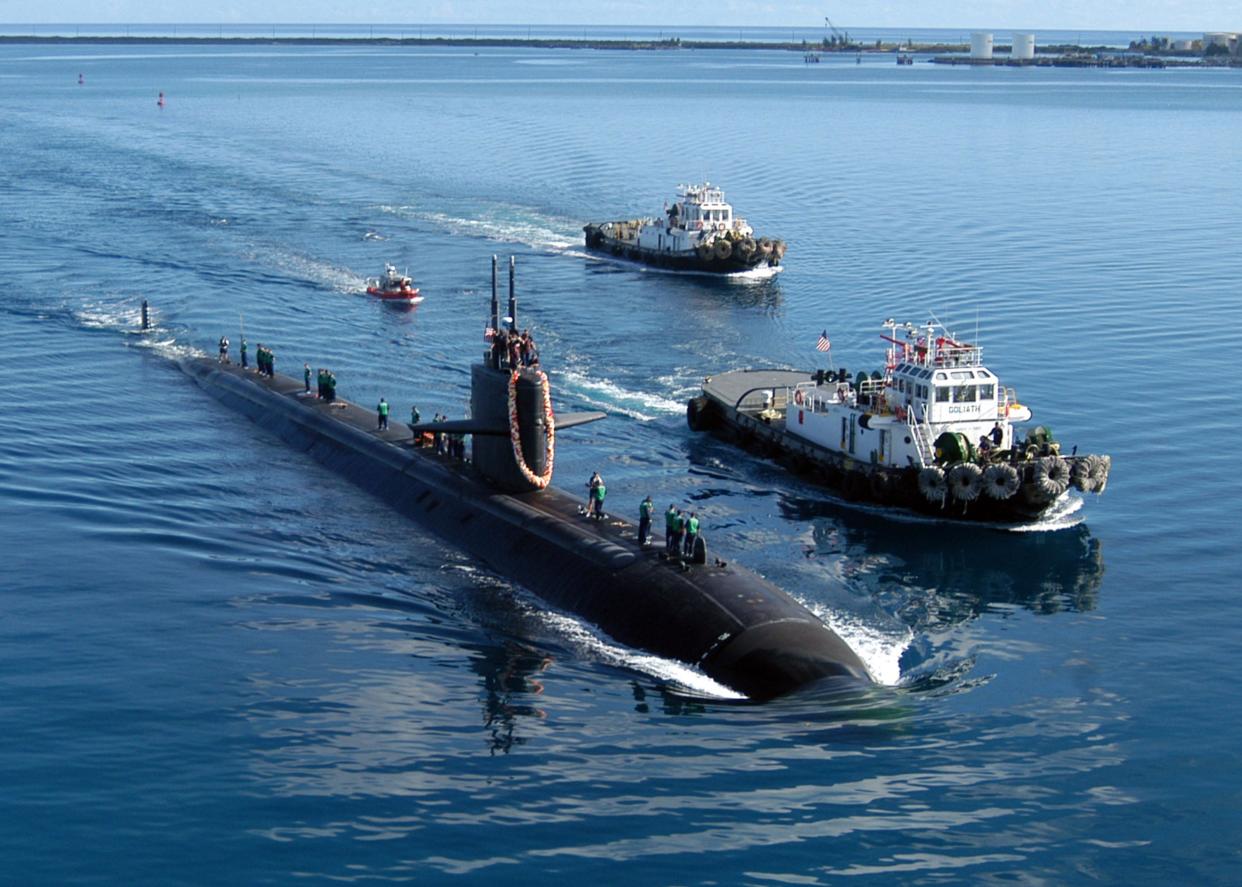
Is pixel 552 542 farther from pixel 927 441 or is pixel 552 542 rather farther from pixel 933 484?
pixel 927 441

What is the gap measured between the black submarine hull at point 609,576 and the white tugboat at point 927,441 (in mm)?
11017

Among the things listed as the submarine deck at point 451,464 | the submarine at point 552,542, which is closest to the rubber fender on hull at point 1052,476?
the submarine deck at point 451,464

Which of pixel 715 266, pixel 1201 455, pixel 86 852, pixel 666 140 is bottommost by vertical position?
pixel 86 852

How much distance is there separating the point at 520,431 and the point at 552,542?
3462 millimetres

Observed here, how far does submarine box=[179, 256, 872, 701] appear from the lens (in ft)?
91.1

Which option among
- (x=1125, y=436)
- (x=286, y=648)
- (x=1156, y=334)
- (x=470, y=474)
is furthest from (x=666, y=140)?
(x=286, y=648)

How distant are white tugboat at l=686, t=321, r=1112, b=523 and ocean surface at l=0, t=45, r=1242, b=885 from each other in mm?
1063

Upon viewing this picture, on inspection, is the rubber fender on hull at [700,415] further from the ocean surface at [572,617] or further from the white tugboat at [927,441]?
the white tugboat at [927,441]

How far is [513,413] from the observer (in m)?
35.0

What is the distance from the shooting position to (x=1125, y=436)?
47.3 m

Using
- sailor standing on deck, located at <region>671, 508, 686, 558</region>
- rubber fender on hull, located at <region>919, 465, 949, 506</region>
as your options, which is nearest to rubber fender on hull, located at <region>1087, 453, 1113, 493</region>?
rubber fender on hull, located at <region>919, 465, 949, 506</region>

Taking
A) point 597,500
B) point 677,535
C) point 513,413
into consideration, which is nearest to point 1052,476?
point 597,500

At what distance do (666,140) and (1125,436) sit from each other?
97.8 metres

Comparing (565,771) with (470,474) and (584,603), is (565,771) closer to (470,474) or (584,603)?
(584,603)
